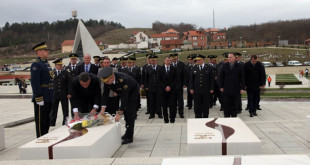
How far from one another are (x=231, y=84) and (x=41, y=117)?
4993 millimetres

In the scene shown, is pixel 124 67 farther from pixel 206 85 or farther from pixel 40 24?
pixel 40 24

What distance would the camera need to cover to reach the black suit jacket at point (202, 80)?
9.12 meters

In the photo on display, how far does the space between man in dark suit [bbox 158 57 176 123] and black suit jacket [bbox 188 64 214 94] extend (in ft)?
1.87

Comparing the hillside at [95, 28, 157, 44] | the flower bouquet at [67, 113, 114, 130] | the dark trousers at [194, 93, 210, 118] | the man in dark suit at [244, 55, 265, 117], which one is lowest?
the dark trousers at [194, 93, 210, 118]

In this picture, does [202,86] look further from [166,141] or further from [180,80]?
[166,141]

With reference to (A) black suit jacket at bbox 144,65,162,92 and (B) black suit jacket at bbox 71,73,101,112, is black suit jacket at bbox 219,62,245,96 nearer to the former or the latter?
(A) black suit jacket at bbox 144,65,162,92

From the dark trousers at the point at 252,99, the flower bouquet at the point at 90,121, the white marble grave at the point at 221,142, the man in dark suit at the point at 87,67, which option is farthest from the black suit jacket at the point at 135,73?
the white marble grave at the point at 221,142

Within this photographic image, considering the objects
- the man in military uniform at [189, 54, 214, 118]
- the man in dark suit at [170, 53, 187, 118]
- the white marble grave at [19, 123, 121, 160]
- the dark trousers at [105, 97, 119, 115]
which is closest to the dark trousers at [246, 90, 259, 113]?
the man in military uniform at [189, 54, 214, 118]

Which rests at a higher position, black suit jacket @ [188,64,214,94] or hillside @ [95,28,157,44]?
hillside @ [95,28,157,44]

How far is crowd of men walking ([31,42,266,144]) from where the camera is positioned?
256 inches

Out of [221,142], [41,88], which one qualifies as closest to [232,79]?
[221,142]

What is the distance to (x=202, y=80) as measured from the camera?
9.13m

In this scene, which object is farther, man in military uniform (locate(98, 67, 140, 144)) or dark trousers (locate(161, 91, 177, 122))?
dark trousers (locate(161, 91, 177, 122))

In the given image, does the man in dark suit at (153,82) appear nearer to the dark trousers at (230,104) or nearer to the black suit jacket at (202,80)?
the black suit jacket at (202,80)
